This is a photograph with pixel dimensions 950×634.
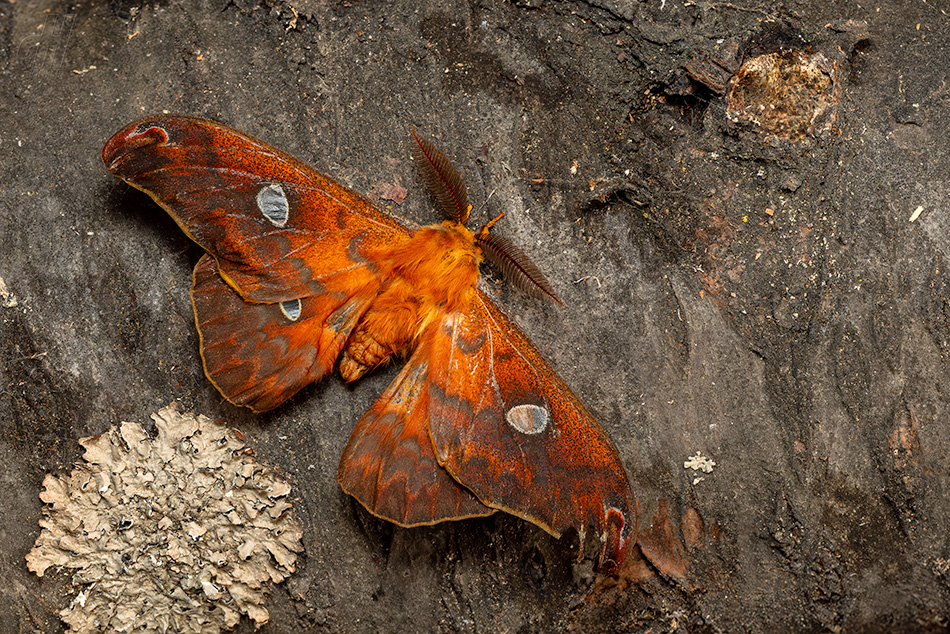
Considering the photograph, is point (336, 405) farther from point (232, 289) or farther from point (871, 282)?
point (871, 282)

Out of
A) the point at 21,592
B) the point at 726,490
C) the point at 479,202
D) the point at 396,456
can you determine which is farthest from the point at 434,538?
the point at 21,592

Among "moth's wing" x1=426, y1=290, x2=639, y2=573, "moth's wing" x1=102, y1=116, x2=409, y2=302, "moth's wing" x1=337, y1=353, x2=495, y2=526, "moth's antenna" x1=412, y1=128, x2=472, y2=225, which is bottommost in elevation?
"moth's wing" x1=337, y1=353, x2=495, y2=526

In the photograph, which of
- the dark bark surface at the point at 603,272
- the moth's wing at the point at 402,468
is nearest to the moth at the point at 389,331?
the moth's wing at the point at 402,468

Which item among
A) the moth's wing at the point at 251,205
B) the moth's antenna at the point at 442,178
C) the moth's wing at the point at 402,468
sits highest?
the moth's antenna at the point at 442,178

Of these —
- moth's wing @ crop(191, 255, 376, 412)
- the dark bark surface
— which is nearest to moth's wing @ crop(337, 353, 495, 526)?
the dark bark surface

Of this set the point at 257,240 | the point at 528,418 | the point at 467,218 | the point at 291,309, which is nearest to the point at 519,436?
the point at 528,418

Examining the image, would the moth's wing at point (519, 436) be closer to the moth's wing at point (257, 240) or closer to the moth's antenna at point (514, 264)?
the moth's antenna at point (514, 264)

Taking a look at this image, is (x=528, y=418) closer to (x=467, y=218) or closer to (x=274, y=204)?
(x=467, y=218)

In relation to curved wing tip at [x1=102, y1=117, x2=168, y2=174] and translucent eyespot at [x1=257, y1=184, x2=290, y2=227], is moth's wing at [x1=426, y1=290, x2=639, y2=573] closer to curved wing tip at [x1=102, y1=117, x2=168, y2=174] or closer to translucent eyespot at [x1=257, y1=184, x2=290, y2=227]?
translucent eyespot at [x1=257, y1=184, x2=290, y2=227]
